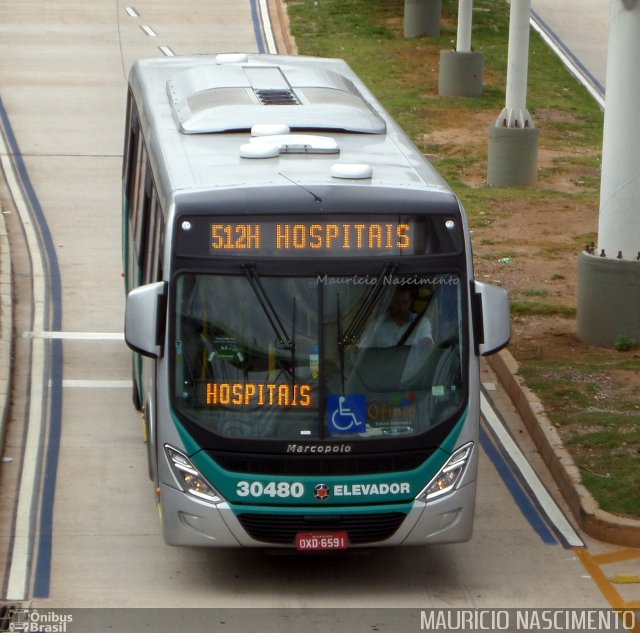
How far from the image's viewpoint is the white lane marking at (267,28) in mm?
33031

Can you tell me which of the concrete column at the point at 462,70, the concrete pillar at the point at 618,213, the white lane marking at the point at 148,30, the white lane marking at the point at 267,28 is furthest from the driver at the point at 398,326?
the white lane marking at the point at 148,30

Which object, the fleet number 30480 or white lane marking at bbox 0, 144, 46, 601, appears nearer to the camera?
the fleet number 30480

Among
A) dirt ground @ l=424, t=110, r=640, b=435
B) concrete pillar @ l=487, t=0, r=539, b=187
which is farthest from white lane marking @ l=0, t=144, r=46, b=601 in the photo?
concrete pillar @ l=487, t=0, r=539, b=187

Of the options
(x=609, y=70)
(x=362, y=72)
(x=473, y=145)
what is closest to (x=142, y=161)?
(x=609, y=70)

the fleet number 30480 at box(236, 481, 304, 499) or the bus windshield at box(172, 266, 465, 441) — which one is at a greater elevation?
the bus windshield at box(172, 266, 465, 441)

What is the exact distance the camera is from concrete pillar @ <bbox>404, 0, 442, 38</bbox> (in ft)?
110

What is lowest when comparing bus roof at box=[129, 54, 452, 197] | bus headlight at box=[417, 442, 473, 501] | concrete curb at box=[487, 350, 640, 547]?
concrete curb at box=[487, 350, 640, 547]

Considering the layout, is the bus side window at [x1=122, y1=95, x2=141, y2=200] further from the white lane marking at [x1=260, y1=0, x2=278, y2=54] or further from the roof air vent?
the white lane marking at [x1=260, y1=0, x2=278, y2=54]

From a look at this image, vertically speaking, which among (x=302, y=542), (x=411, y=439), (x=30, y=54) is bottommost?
(x=30, y=54)

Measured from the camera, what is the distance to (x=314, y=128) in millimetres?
11562

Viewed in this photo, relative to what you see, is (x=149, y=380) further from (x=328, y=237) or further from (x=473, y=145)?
(x=473, y=145)

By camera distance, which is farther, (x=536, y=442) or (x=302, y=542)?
(x=536, y=442)

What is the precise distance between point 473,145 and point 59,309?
425 inches

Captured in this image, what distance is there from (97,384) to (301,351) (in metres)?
5.84
